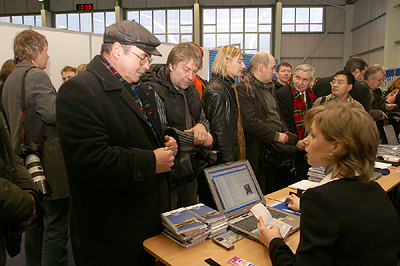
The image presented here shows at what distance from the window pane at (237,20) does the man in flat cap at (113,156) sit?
1243 cm

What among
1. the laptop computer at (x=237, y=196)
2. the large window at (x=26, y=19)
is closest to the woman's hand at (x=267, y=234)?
the laptop computer at (x=237, y=196)

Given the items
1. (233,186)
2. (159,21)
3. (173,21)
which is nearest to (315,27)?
(173,21)

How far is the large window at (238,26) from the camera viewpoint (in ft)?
41.9

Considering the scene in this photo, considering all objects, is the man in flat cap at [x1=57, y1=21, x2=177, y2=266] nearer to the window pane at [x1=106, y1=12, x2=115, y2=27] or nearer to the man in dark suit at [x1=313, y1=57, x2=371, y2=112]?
the man in dark suit at [x1=313, y1=57, x2=371, y2=112]

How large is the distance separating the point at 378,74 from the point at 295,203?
11.5 ft

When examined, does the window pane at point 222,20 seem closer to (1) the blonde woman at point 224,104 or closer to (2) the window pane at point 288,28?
(2) the window pane at point 288,28

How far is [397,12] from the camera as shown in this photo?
375 inches

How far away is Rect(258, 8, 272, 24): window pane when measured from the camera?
1271 centimetres

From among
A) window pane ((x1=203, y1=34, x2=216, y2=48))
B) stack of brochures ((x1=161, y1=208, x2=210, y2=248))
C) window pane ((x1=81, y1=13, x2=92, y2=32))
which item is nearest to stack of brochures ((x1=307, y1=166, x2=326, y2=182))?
stack of brochures ((x1=161, y1=208, x2=210, y2=248))

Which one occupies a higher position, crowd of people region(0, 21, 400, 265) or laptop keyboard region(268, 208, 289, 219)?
crowd of people region(0, 21, 400, 265)

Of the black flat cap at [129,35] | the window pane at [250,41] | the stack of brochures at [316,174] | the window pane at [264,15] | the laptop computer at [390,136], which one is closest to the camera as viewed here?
the black flat cap at [129,35]

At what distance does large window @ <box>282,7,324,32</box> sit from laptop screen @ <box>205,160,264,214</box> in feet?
41.6

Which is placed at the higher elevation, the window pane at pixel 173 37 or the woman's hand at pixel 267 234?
the window pane at pixel 173 37

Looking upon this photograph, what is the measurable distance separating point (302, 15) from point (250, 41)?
2541mm
